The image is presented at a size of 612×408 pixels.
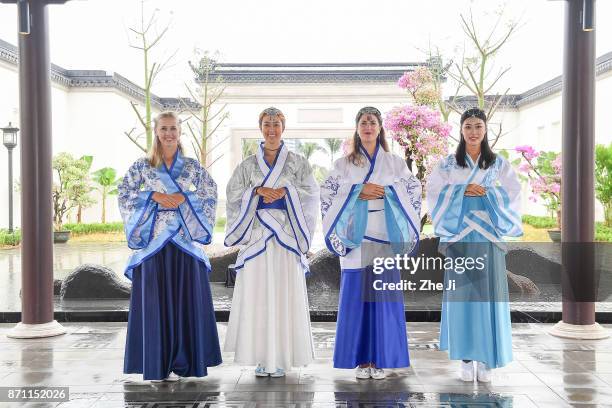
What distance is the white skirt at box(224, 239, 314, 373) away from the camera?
144 inches

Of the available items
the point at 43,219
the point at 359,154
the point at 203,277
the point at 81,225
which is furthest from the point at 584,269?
the point at 81,225

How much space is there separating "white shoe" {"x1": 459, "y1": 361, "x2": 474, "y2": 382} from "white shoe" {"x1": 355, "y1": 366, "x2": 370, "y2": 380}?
54 cm

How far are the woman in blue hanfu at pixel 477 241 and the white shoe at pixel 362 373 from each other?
492mm

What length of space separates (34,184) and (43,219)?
278 mm

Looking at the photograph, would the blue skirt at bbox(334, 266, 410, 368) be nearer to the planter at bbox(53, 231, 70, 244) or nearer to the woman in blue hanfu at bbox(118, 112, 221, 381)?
the woman in blue hanfu at bbox(118, 112, 221, 381)

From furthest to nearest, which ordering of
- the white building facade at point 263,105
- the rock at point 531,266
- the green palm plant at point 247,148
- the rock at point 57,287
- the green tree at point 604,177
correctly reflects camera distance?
the green palm plant at point 247,148, the white building facade at point 263,105, the green tree at point 604,177, the rock at point 531,266, the rock at point 57,287

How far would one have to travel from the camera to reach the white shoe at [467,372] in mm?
3629

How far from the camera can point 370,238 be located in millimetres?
3658

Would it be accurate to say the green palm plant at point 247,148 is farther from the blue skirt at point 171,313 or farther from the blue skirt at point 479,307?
the blue skirt at point 479,307

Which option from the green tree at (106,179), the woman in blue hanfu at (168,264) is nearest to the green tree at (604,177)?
the woman in blue hanfu at (168,264)

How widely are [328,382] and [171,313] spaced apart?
3.21ft

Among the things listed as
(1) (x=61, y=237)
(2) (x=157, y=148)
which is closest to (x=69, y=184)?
(1) (x=61, y=237)

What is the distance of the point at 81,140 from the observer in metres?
13.9

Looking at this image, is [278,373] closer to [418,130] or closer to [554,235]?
[418,130]
